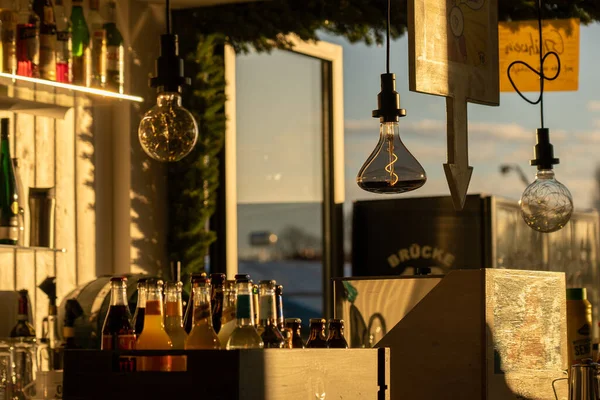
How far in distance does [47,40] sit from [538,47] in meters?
1.76

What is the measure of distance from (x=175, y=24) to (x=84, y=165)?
2.42 ft

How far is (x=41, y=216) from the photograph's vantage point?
11.9ft

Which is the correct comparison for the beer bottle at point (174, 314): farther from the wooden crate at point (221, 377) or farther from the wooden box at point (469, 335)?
the wooden box at point (469, 335)

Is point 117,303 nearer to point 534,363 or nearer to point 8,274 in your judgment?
point 534,363

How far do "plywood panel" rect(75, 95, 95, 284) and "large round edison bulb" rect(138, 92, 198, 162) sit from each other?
118 centimetres

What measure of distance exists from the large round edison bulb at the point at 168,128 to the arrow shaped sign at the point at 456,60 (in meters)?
0.75

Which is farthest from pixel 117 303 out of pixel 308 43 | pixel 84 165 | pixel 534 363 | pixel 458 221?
pixel 308 43

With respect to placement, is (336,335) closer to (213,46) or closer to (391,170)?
(391,170)

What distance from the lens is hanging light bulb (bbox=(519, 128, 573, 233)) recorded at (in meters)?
2.76

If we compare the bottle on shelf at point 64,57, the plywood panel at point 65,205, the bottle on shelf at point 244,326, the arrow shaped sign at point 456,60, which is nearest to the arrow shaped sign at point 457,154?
the arrow shaped sign at point 456,60

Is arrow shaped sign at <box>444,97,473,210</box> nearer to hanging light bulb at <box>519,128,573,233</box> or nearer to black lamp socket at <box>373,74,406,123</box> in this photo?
black lamp socket at <box>373,74,406,123</box>

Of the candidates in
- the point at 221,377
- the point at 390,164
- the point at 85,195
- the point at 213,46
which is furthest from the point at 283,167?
the point at 221,377

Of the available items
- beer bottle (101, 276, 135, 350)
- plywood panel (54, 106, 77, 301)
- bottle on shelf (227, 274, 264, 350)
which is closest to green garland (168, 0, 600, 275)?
plywood panel (54, 106, 77, 301)

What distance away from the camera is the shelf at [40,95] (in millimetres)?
3336
